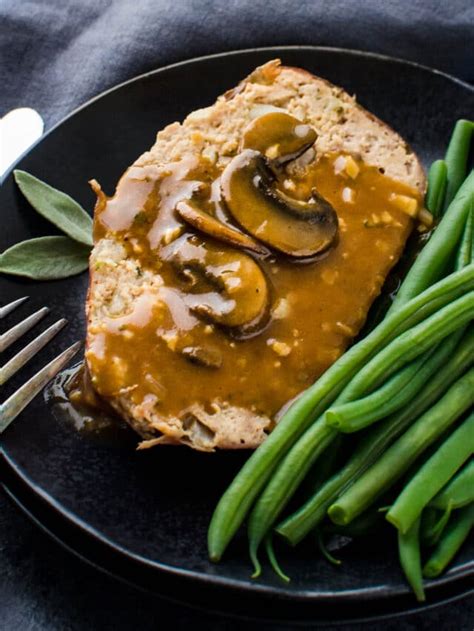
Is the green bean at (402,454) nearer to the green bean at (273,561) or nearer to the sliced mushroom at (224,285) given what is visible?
the green bean at (273,561)

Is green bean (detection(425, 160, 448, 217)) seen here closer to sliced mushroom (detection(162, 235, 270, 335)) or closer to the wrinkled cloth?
sliced mushroom (detection(162, 235, 270, 335))

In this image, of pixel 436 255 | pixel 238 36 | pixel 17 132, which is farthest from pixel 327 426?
pixel 238 36

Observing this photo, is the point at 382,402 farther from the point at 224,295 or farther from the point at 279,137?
the point at 279,137

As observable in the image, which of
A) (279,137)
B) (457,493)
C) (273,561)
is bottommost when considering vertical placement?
(273,561)

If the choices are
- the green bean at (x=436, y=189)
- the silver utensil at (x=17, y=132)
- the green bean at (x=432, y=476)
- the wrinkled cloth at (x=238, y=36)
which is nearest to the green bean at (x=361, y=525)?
the green bean at (x=432, y=476)

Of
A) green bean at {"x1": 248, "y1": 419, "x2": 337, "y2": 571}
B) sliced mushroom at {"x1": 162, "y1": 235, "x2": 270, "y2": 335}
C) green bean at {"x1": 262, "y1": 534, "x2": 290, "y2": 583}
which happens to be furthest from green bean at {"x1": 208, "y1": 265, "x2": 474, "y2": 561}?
sliced mushroom at {"x1": 162, "y1": 235, "x2": 270, "y2": 335}

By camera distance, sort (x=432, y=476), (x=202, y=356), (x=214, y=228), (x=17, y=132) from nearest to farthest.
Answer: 1. (x=432, y=476)
2. (x=202, y=356)
3. (x=214, y=228)
4. (x=17, y=132)
